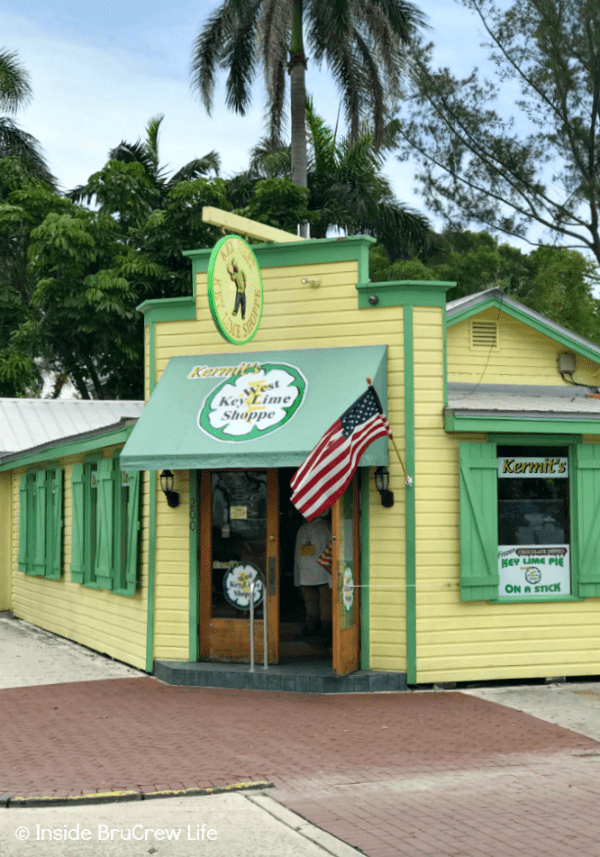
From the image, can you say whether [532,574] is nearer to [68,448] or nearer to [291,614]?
[291,614]

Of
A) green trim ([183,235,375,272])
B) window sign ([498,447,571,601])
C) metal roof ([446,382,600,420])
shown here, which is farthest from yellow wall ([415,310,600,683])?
green trim ([183,235,375,272])

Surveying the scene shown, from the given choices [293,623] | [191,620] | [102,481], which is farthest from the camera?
[102,481]

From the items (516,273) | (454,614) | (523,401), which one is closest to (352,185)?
(516,273)

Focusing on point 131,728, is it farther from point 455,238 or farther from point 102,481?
point 455,238

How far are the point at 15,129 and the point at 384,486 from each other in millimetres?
28653

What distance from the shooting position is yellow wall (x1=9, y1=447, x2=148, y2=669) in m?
11.6

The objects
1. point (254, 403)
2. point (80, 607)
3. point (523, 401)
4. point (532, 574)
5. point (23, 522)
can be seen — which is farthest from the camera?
point (23, 522)

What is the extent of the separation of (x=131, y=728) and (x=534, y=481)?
16.8 ft

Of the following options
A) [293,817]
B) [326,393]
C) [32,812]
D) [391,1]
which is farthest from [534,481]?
[391,1]

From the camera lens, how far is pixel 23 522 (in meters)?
17.4

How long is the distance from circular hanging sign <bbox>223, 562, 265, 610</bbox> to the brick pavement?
106 cm

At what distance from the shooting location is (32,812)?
6.13m

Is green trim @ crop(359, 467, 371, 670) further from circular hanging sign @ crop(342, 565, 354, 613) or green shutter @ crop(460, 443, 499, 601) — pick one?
green shutter @ crop(460, 443, 499, 601)

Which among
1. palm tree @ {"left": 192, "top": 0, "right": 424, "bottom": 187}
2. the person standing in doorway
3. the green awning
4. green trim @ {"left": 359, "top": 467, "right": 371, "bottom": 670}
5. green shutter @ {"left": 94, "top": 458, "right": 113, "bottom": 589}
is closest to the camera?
the green awning
